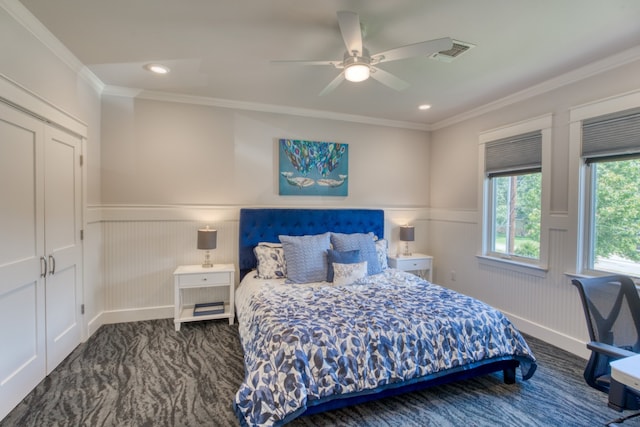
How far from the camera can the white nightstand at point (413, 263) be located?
4.35m

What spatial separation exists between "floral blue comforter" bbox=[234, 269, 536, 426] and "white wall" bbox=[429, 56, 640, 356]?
1.02 m

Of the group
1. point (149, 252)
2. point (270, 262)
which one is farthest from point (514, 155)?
point (149, 252)

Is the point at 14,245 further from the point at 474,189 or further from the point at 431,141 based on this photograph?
the point at 431,141

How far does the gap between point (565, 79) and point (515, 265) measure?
6.66 ft

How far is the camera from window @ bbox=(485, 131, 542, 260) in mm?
3348

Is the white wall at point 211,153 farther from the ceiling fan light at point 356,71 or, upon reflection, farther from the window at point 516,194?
the ceiling fan light at point 356,71

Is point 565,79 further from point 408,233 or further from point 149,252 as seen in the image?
point 149,252

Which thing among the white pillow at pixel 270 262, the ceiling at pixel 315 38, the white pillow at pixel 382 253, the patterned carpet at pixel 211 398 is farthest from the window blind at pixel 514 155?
the white pillow at pixel 270 262

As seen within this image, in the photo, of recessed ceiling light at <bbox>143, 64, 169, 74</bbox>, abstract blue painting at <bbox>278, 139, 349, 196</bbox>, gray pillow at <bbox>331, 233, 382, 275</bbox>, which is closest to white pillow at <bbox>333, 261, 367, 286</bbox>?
gray pillow at <bbox>331, 233, 382, 275</bbox>

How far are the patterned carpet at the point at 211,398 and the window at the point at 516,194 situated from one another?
112cm

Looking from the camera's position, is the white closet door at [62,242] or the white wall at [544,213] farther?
the white wall at [544,213]

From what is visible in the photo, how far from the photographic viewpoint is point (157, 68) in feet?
9.47

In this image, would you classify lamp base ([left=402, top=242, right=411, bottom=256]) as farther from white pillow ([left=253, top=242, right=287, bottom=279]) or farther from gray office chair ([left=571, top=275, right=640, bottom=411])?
gray office chair ([left=571, top=275, right=640, bottom=411])

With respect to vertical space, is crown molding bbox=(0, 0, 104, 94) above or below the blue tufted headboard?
above
